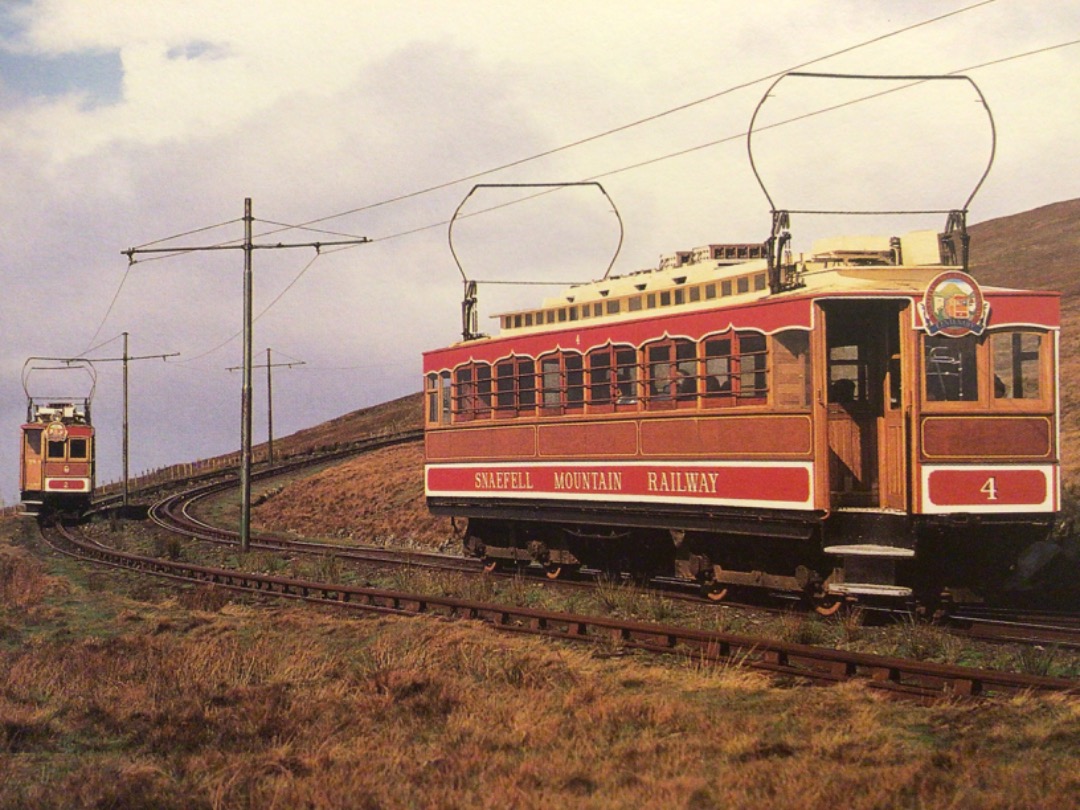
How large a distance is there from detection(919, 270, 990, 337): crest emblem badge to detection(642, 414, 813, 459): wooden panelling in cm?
181

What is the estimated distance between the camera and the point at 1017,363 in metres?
14.6

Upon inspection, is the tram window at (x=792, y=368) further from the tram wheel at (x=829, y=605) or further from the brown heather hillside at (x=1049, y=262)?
the brown heather hillside at (x=1049, y=262)

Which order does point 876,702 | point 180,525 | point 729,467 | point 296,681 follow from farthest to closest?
1. point 180,525
2. point 729,467
3. point 296,681
4. point 876,702

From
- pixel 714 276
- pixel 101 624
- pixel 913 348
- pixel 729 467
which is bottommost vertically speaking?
pixel 101 624

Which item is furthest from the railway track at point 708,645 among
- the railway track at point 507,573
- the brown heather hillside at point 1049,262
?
the brown heather hillside at point 1049,262

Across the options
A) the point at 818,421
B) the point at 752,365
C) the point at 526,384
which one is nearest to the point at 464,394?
the point at 526,384

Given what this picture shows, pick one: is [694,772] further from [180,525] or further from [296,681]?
[180,525]

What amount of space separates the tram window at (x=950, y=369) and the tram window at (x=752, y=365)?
1.95 meters

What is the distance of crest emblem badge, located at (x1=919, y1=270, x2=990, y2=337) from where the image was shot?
1420 cm

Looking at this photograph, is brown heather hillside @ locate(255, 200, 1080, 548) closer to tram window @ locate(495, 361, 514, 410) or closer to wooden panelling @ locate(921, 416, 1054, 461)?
wooden panelling @ locate(921, 416, 1054, 461)

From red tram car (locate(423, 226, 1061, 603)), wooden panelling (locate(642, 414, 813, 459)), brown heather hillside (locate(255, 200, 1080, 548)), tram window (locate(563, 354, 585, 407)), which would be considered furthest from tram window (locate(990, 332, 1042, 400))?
tram window (locate(563, 354, 585, 407))

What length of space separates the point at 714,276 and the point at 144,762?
1071 centimetres

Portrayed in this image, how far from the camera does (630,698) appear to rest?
10.3m

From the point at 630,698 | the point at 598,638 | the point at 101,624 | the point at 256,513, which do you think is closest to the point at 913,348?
the point at 598,638
